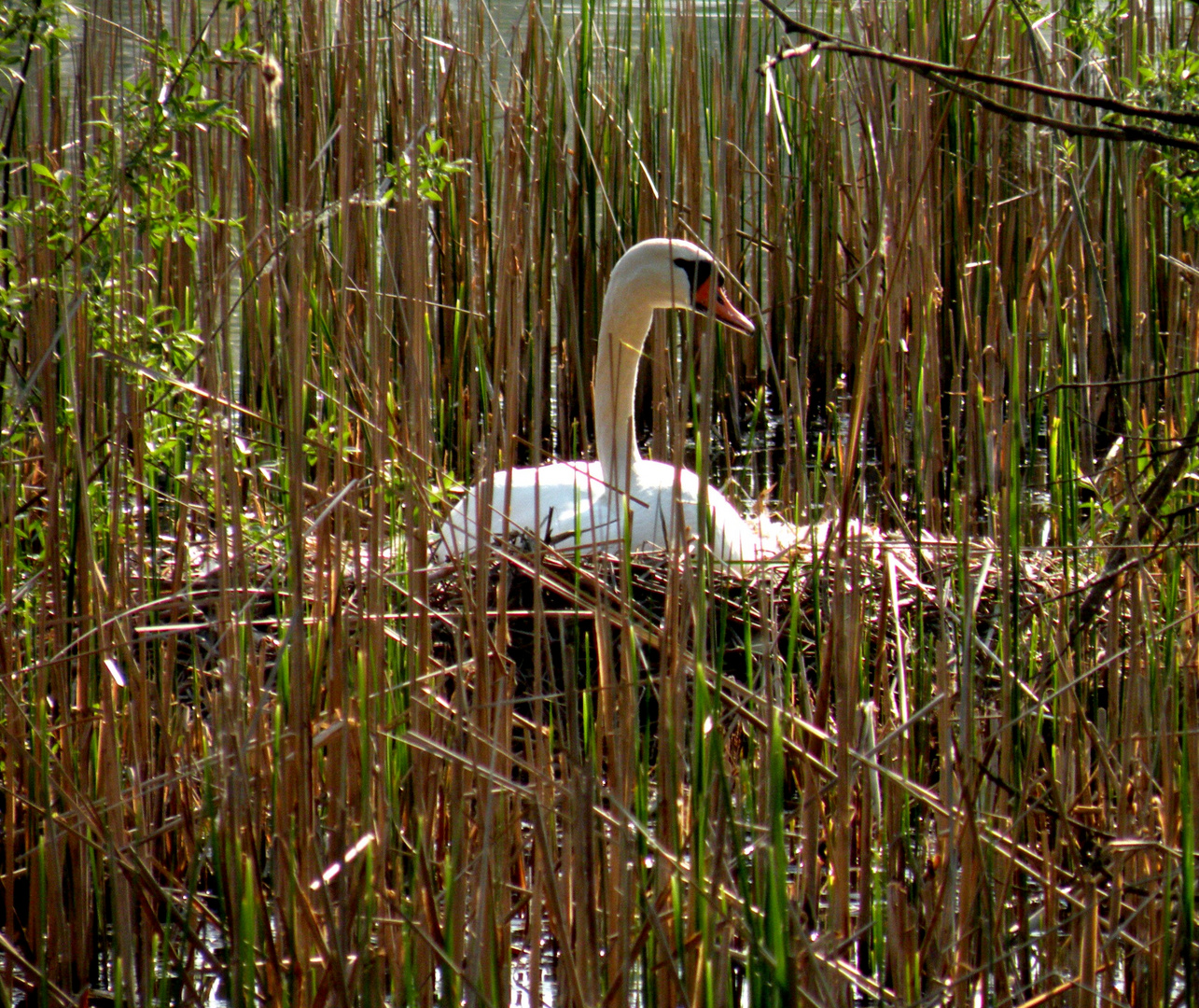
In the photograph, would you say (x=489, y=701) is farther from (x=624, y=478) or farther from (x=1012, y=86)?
(x=624, y=478)

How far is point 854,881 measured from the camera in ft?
8.04

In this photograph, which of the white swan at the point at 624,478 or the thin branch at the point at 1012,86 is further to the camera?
the white swan at the point at 624,478

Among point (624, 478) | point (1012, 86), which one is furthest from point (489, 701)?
point (624, 478)

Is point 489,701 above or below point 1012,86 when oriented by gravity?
below

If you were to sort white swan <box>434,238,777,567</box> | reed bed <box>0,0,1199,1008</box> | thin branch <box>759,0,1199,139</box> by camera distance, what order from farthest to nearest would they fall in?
white swan <box>434,238,777,567</box>
reed bed <box>0,0,1199,1008</box>
thin branch <box>759,0,1199,139</box>

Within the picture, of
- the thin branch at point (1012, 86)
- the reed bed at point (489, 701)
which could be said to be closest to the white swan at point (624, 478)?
the reed bed at point (489, 701)

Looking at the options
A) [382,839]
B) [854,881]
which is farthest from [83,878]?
[854,881]

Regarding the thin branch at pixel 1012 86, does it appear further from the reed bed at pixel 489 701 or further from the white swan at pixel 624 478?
the white swan at pixel 624 478

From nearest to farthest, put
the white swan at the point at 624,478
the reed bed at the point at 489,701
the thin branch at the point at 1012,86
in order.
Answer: the thin branch at the point at 1012,86
the reed bed at the point at 489,701
the white swan at the point at 624,478

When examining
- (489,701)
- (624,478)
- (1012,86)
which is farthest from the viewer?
(624,478)

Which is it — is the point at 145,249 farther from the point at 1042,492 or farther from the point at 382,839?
the point at 1042,492

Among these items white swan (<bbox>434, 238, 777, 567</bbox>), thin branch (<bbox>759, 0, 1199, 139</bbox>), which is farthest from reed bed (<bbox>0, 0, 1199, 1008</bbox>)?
white swan (<bbox>434, 238, 777, 567</bbox>)

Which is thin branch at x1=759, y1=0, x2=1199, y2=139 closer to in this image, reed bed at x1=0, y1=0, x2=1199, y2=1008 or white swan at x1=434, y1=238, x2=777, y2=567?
reed bed at x1=0, y1=0, x2=1199, y2=1008

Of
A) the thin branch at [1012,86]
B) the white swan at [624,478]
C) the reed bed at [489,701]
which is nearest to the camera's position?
the thin branch at [1012,86]
